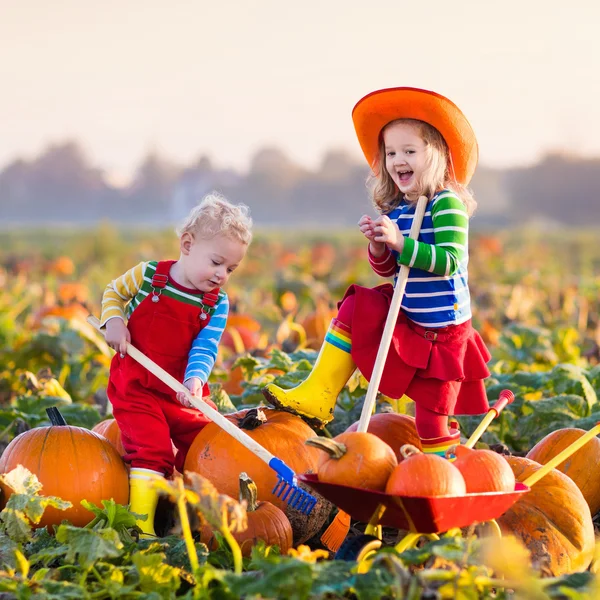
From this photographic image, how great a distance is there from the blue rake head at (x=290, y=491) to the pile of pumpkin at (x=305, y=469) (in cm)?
6

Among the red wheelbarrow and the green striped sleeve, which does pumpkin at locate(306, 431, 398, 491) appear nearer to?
the red wheelbarrow

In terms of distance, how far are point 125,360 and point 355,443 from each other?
1273 mm

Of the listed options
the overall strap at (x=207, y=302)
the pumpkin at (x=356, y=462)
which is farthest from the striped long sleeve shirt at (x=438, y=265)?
the pumpkin at (x=356, y=462)

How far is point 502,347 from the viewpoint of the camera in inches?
233

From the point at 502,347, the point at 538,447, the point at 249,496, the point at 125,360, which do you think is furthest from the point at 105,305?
the point at 502,347

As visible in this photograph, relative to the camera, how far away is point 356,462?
2.55 metres

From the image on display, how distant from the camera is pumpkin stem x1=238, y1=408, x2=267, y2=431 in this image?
3514mm

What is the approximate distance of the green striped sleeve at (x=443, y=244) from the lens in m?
3.07

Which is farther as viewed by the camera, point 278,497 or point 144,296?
point 144,296

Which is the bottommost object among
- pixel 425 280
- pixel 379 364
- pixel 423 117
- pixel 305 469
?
pixel 305 469

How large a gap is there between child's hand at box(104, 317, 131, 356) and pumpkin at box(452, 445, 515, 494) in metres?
1.33

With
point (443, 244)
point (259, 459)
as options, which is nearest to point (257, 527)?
point (259, 459)

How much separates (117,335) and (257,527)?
0.87m

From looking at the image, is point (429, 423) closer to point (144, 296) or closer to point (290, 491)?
point (290, 491)
